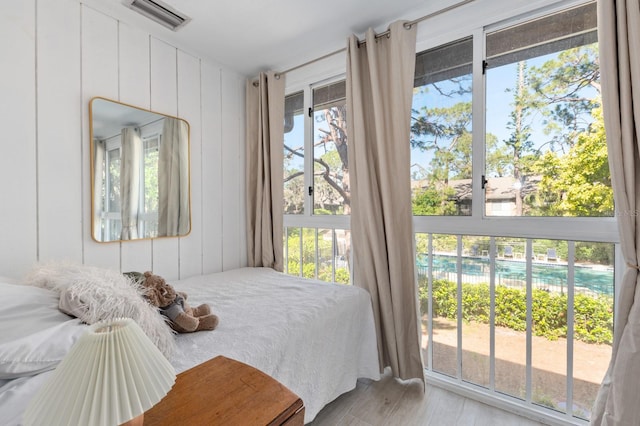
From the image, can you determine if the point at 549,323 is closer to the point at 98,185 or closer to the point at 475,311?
the point at 475,311

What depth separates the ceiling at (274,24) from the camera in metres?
1.75

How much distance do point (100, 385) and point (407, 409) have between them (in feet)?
5.63

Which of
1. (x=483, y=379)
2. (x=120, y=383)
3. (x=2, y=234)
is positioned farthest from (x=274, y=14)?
(x=483, y=379)

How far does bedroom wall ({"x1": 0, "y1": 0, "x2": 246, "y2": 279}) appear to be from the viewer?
150 centimetres

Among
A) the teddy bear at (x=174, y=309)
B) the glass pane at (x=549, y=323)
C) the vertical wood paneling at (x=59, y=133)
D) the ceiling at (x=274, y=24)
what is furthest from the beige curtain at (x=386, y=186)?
the vertical wood paneling at (x=59, y=133)

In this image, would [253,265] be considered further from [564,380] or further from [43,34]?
[564,380]

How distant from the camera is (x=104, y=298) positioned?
0.98 meters

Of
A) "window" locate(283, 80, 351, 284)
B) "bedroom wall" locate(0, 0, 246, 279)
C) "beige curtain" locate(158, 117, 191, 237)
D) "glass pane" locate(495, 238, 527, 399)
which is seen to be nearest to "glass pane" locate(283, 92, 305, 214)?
"window" locate(283, 80, 351, 284)

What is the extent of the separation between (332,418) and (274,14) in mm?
2453

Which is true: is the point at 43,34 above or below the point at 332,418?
above

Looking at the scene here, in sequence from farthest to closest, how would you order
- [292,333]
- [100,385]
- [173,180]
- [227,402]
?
[173,180], [292,333], [227,402], [100,385]

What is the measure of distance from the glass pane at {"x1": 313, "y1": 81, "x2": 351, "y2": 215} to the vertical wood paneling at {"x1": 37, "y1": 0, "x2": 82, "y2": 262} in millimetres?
1573

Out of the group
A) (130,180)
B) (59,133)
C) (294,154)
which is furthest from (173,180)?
(294,154)

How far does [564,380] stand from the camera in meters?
1.56
